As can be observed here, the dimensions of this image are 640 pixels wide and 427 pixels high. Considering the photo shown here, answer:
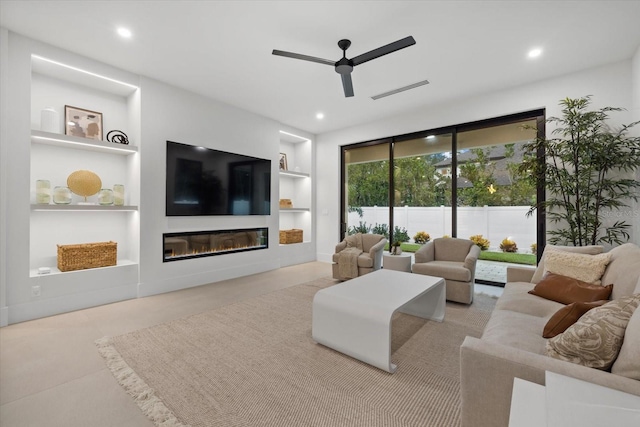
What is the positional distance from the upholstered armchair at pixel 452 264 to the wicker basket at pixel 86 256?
403cm

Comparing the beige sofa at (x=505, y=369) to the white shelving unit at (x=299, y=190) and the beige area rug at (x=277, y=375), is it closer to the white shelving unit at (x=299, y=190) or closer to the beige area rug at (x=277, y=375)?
the beige area rug at (x=277, y=375)

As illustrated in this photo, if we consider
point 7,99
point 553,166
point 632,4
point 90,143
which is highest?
point 632,4

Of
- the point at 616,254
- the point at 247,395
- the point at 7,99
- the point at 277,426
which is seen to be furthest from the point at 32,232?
the point at 616,254

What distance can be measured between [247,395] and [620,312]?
1.99 m

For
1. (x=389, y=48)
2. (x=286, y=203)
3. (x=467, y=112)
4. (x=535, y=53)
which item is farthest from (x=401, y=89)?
(x=286, y=203)

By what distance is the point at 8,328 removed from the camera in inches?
110

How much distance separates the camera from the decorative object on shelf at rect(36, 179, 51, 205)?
3150 mm

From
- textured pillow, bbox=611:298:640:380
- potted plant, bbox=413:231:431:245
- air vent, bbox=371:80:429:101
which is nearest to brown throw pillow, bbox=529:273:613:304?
textured pillow, bbox=611:298:640:380

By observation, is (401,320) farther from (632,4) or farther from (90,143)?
(90,143)

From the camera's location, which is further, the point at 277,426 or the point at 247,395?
the point at 247,395

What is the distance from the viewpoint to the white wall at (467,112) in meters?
3.55

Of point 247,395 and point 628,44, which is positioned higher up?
point 628,44

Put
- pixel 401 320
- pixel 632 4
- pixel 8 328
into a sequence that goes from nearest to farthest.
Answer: pixel 632 4 < pixel 8 328 < pixel 401 320

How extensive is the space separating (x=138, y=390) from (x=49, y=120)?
10.7ft
